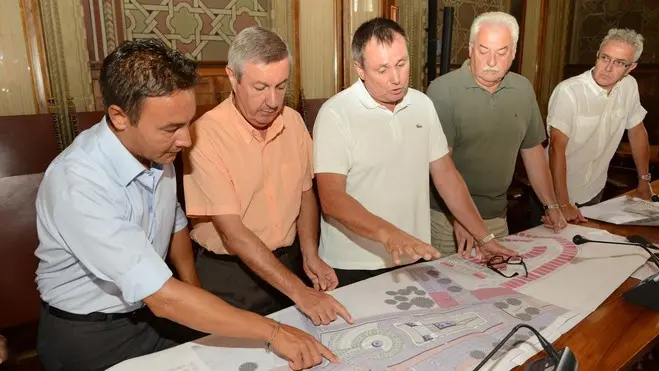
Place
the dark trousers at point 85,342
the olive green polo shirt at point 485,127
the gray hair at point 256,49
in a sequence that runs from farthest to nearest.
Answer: the olive green polo shirt at point 485,127 → the gray hair at point 256,49 → the dark trousers at point 85,342

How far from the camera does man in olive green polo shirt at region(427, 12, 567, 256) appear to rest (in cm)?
192

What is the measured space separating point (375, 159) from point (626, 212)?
134 centimetres

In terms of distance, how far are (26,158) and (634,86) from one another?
3359 mm

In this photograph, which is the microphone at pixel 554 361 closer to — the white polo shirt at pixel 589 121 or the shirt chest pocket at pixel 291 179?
the shirt chest pocket at pixel 291 179

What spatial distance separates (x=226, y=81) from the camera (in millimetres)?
3602

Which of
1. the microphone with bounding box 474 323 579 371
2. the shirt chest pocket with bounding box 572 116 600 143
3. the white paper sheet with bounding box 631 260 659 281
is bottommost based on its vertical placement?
the white paper sheet with bounding box 631 260 659 281

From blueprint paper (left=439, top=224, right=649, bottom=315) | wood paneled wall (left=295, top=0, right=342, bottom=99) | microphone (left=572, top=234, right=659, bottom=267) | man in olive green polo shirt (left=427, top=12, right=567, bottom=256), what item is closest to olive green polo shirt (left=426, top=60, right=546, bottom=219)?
man in olive green polo shirt (left=427, top=12, right=567, bottom=256)

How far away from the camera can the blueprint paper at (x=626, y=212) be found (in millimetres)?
2000

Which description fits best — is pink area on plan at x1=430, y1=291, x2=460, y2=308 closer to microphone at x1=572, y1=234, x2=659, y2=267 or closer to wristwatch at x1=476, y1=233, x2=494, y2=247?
wristwatch at x1=476, y1=233, x2=494, y2=247

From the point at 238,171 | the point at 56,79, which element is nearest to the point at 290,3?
the point at 56,79

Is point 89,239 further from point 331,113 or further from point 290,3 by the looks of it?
point 290,3

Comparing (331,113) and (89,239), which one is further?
(331,113)

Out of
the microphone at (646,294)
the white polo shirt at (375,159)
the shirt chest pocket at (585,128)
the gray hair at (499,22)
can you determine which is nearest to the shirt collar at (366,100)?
the white polo shirt at (375,159)

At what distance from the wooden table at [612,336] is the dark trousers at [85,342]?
39.0 inches
